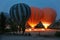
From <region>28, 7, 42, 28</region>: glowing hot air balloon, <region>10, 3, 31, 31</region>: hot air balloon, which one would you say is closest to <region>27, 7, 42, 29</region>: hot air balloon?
<region>28, 7, 42, 28</region>: glowing hot air balloon

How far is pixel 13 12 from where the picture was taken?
3158 cm

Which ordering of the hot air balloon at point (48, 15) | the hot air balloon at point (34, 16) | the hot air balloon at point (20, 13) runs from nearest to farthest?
the hot air balloon at point (20, 13), the hot air balloon at point (34, 16), the hot air balloon at point (48, 15)

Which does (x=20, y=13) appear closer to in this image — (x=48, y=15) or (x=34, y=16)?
(x=34, y=16)

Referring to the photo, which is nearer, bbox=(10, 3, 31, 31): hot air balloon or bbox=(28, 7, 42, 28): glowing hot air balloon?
bbox=(10, 3, 31, 31): hot air balloon

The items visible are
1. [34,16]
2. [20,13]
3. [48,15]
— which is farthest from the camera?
[48,15]

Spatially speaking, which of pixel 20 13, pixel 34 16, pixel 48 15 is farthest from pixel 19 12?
pixel 48 15

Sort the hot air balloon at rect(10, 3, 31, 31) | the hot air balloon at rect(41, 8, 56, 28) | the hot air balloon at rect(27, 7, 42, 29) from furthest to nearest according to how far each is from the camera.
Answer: the hot air balloon at rect(41, 8, 56, 28)
the hot air balloon at rect(27, 7, 42, 29)
the hot air balloon at rect(10, 3, 31, 31)

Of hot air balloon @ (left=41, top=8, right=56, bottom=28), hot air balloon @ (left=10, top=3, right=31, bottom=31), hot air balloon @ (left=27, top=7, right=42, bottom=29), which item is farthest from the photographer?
hot air balloon @ (left=41, top=8, right=56, bottom=28)

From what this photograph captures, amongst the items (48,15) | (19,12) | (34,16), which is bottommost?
(34,16)

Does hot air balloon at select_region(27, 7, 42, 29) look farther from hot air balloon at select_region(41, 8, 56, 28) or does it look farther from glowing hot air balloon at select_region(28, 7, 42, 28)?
hot air balloon at select_region(41, 8, 56, 28)

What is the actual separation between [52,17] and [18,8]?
14.1 m

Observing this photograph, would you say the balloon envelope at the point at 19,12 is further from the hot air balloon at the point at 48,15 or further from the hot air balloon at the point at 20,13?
the hot air balloon at the point at 48,15

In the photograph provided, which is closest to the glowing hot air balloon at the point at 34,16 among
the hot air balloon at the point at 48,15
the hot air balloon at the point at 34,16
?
the hot air balloon at the point at 34,16

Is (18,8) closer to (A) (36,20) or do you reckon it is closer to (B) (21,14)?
(B) (21,14)
